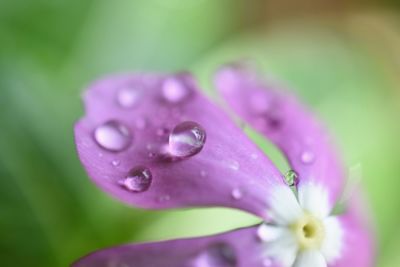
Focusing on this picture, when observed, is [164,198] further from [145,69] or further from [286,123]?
[145,69]

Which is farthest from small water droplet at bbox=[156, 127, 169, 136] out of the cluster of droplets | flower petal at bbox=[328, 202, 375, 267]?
flower petal at bbox=[328, 202, 375, 267]

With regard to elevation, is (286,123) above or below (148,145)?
above

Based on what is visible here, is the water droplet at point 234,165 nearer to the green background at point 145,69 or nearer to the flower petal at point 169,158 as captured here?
the flower petal at point 169,158

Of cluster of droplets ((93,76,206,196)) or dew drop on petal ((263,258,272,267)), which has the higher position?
cluster of droplets ((93,76,206,196))

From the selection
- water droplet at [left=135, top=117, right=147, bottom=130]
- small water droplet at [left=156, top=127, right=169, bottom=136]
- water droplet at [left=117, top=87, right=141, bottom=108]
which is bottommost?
small water droplet at [left=156, top=127, right=169, bottom=136]

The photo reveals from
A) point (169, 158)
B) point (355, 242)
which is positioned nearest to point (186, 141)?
point (169, 158)

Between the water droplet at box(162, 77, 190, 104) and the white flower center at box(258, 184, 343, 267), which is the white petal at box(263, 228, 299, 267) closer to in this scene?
the white flower center at box(258, 184, 343, 267)

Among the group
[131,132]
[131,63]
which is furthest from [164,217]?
[131,132]
